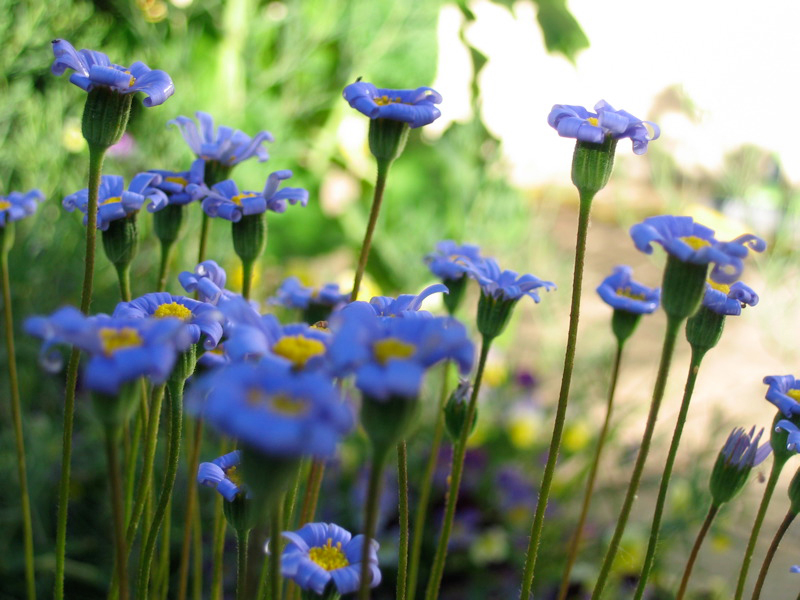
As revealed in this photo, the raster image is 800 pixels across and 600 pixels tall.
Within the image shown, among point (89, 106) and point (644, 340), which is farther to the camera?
point (644, 340)

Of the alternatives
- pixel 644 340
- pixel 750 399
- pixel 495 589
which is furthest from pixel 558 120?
pixel 644 340

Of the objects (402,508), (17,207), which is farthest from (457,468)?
(17,207)

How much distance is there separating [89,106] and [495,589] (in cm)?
74

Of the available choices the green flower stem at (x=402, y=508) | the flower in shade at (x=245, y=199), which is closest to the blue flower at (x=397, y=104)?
the flower in shade at (x=245, y=199)

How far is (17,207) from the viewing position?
418mm

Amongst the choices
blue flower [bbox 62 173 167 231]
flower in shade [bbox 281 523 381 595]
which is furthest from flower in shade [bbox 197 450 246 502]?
blue flower [bbox 62 173 167 231]

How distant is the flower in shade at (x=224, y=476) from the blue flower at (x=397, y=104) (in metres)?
0.17

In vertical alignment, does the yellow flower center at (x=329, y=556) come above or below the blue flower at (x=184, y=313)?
below

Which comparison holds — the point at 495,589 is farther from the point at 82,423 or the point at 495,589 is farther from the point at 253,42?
the point at 253,42

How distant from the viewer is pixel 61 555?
14.4 inches

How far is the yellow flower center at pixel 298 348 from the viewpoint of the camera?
0.23 meters

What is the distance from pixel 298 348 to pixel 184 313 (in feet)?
0.33

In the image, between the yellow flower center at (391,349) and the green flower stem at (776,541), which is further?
the green flower stem at (776,541)

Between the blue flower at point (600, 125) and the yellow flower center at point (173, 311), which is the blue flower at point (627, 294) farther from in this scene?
the yellow flower center at point (173, 311)
